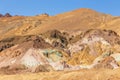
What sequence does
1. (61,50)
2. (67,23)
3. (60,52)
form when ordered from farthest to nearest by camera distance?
(67,23) → (61,50) → (60,52)

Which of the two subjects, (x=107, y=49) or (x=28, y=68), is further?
(x=107, y=49)

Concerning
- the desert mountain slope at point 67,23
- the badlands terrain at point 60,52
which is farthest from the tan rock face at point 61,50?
the desert mountain slope at point 67,23

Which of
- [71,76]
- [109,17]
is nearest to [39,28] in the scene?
[109,17]

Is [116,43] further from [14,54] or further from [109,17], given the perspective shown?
[109,17]

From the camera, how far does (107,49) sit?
153 feet

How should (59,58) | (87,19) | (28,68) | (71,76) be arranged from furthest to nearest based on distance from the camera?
(87,19)
(59,58)
(28,68)
(71,76)

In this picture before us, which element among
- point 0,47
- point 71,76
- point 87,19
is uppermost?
point 87,19

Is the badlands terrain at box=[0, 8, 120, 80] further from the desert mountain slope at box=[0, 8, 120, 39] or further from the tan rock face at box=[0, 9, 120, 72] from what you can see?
the desert mountain slope at box=[0, 8, 120, 39]

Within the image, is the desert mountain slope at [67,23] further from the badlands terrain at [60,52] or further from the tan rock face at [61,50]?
the tan rock face at [61,50]

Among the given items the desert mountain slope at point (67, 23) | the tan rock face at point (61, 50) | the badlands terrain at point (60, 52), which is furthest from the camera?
the desert mountain slope at point (67, 23)

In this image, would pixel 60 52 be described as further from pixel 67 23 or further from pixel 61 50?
pixel 67 23

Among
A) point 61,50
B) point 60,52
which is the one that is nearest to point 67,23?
point 61,50

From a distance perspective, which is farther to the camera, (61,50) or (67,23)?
(67,23)

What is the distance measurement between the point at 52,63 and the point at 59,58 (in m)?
1.88
